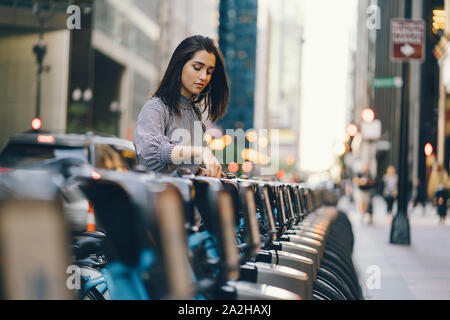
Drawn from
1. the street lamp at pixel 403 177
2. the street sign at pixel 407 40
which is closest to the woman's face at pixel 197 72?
the street sign at pixel 407 40

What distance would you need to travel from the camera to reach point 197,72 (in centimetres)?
341

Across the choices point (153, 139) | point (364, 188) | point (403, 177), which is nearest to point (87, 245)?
point (153, 139)

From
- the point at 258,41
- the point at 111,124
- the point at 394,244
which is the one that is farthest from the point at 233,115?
the point at 394,244

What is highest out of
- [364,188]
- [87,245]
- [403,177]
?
[87,245]

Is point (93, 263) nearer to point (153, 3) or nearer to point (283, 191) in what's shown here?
point (283, 191)

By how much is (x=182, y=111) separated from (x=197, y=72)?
263mm

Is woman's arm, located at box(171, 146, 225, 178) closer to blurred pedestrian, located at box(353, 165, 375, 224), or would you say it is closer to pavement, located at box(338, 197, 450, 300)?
pavement, located at box(338, 197, 450, 300)

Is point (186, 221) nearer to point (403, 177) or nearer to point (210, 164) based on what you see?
point (210, 164)

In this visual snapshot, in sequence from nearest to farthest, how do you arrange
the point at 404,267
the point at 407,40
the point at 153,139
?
the point at 153,139 → the point at 404,267 → the point at 407,40

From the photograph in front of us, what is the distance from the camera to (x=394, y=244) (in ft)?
42.1

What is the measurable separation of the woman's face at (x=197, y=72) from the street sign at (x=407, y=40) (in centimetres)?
976

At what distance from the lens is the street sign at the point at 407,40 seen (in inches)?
489

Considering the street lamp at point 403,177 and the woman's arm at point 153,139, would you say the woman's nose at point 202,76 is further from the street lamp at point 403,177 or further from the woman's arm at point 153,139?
the street lamp at point 403,177

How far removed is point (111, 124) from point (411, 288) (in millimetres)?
51091
